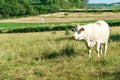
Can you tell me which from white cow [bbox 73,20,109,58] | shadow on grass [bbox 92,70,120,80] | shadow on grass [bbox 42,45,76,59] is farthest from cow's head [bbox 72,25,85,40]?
shadow on grass [bbox 92,70,120,80]

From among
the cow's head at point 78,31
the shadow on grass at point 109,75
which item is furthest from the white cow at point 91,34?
the shadow on grass at point 109,75

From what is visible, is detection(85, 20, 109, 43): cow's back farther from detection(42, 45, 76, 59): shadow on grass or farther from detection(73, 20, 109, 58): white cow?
detection(42, 45, 76, 59): shadow on grass

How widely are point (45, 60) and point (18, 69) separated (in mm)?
1918

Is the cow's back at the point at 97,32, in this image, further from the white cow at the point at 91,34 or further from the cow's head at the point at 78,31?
the cow's head at the point at 78,31

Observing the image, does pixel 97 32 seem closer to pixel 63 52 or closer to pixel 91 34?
pixel 91 34

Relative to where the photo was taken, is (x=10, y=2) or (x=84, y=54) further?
(x=10, y=2)

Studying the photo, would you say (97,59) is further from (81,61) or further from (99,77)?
(99,77)

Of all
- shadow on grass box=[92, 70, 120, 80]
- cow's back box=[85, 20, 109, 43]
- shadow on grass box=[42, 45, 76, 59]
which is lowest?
shadow on grass box=[42, 45, 76, 59]

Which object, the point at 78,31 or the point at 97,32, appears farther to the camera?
the point at 97,32

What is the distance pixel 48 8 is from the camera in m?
133

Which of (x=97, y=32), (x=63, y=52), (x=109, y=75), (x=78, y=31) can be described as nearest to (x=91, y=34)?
(x=97, y=32)

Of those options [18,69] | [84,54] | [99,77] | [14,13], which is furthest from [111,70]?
[14,13]

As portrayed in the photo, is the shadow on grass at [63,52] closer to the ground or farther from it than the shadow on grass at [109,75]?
closer to the ground

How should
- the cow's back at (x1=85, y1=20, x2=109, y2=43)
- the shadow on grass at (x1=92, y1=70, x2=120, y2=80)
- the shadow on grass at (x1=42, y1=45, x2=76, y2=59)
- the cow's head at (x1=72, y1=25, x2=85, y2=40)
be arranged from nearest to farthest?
the shadow on grass at (x1=92, y1=70, x2=120, y2=80) < the cow's head at (x1=72, y1=25, x2=85, y2=40) < the shadow on grass at (x1=42, y1=45, x2=76, y2=59) < the cow's back at (x1=85, y1=20, x2=109, y2=43)
